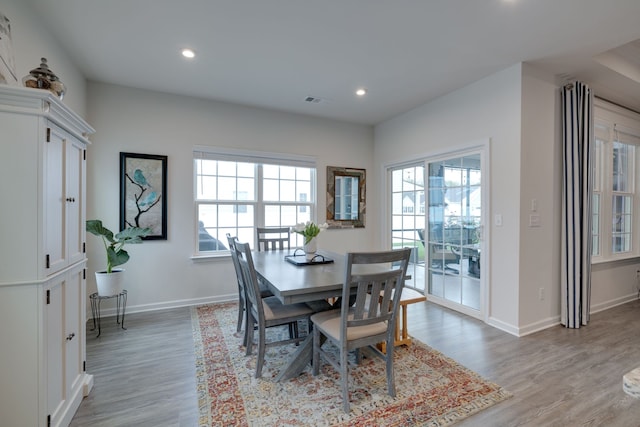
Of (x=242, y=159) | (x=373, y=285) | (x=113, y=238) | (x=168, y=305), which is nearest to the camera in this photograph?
(x=373, y=285)

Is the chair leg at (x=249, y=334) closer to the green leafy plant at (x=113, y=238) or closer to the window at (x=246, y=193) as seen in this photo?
the green leafy plant at (x=113, y=238)

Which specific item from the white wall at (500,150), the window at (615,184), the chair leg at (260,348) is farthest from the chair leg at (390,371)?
the window at (615,184)

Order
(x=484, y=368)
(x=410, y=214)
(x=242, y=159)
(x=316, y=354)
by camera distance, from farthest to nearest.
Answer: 1. (x=410, y=214)
2. (x=242, y=159)
3. (x=484, y=368)
4. (x=316, y=354)

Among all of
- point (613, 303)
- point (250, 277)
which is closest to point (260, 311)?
point (250, 277)

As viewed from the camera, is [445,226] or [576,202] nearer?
[576,202]

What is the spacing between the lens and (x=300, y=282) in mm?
2037

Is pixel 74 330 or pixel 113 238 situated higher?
pixel 113 238

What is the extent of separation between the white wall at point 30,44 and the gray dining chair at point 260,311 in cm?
200

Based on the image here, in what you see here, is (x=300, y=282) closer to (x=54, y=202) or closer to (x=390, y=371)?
(x=390, y=371)

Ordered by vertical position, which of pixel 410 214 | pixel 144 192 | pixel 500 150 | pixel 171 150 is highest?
pixel 171 150

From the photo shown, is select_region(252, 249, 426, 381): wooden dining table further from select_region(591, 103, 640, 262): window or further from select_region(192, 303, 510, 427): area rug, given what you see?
select_region(591, 103, 640, 262): window

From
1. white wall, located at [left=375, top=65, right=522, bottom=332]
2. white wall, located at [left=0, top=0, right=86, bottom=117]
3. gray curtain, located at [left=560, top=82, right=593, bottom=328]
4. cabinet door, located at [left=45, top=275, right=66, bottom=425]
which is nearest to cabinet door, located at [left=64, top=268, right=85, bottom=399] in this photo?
cabinet door, located at [left=45, top=275, right=66, bottom=425]

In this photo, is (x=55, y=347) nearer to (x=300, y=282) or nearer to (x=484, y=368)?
(x=300, y=282)

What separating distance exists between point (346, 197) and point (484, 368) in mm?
3246
